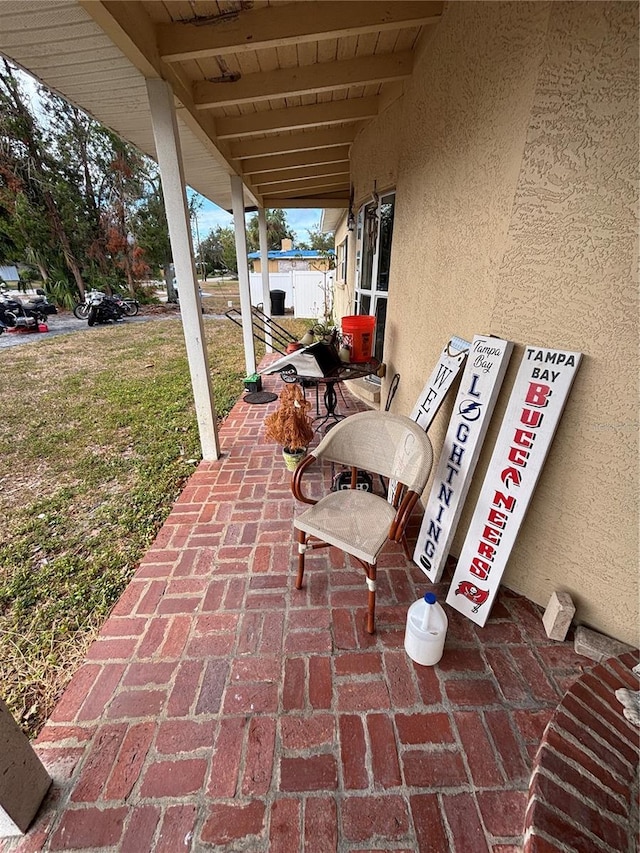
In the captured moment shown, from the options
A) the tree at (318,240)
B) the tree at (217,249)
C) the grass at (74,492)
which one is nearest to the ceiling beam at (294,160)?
the grass at (74,492)

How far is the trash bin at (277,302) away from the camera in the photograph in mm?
14139

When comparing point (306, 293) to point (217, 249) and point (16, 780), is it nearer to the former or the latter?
point (16, 780)

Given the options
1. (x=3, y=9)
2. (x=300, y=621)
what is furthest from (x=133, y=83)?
(x=300, y=621)

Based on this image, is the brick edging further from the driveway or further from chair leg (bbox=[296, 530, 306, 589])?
the driveway

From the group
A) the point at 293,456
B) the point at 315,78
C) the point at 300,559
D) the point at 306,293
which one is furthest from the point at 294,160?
the point at 306,293

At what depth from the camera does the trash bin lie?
46.4 feet

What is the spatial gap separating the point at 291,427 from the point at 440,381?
1.32 metres

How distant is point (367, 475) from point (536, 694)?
1.55 metres

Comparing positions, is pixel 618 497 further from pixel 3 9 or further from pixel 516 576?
pixel 3 9

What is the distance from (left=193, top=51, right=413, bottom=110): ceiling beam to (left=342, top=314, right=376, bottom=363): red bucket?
1.69 meters

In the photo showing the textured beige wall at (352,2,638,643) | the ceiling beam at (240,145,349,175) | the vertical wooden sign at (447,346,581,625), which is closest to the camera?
the textured beige wall at (352,2,638,643)

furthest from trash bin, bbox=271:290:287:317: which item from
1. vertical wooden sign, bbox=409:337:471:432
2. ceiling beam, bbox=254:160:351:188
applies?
vertical wooden sign, bbox=409:337:471:432

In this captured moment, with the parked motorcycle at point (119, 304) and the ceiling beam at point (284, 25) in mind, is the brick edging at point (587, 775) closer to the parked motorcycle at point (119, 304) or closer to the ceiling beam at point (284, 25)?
the ceiling beam at point (284, 25)

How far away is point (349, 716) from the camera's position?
4.87 feet
